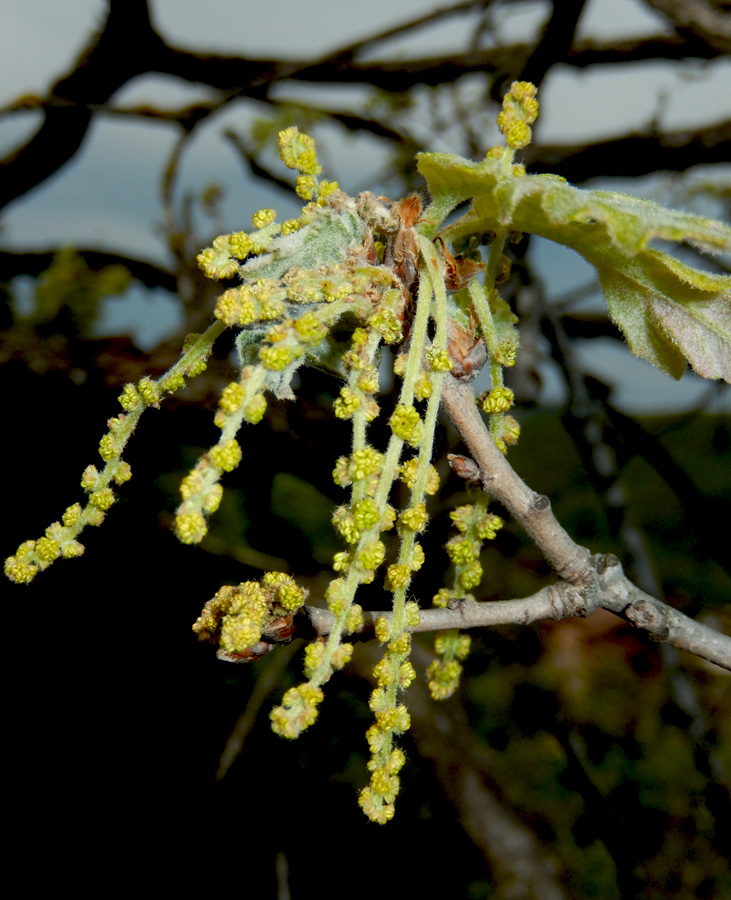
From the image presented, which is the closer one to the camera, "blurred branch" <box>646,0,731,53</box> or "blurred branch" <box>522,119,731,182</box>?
"blurred branch" <box>646,0,731,53</box>

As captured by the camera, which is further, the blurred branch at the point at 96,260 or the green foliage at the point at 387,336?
the blurred branch at the point at 96,260

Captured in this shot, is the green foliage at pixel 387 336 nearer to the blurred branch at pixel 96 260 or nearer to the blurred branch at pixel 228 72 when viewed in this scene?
the blurred branch at pixel 228 72

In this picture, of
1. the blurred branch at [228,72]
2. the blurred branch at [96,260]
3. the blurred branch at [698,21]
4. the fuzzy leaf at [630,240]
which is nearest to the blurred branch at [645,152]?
the blurred branch at [228,72]

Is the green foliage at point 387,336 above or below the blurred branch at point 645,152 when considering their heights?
above

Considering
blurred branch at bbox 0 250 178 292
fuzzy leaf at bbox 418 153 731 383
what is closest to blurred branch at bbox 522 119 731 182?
blurred branch at bbox 0 250 178 292

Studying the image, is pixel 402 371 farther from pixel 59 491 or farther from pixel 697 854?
pixel 697 854

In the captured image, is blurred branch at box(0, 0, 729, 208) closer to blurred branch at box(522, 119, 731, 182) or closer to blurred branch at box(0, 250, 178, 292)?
blurred branch at box(522, 119, 731, 182)

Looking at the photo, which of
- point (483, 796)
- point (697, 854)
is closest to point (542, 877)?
point (483, 796)

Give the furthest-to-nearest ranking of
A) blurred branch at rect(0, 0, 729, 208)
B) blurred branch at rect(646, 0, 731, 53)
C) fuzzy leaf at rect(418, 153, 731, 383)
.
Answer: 1. blurred branch at rect(0, 0, 729, 208)
2. blurred branch at rect(646, 0, 731, 53)
3. fuzzy leaf at rect(418, 153, 731, 383)
